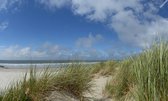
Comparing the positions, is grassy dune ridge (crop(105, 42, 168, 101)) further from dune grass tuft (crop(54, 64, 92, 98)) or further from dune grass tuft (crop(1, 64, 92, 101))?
dune grass tuft (crop(54, 64, 92, 98))

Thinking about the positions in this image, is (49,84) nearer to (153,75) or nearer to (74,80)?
(74,80)

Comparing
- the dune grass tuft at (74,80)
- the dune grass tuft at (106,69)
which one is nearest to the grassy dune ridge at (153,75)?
the dune grass tuft at (74,80)

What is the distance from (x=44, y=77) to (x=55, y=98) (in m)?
0.49

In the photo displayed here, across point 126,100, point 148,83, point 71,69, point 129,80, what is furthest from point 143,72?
point 71,69

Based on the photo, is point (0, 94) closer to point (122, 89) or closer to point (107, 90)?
point (122, 89)

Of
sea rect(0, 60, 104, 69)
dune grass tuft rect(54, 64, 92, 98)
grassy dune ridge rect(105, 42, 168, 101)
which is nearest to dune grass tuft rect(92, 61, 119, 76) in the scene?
sea rect(0, 60, 104, 69)

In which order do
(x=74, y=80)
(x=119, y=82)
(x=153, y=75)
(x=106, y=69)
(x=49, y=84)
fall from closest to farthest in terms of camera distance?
(x=153, y=75) < (x=49, y=84) < (x=74, y=80) < (x=119, y=82) < (x=106, y=69)

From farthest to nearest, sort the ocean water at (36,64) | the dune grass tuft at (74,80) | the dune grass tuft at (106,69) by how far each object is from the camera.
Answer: the dune grass tuft at (106,69), the ocean water at (36,64), the dune grass tuft at (74,80)

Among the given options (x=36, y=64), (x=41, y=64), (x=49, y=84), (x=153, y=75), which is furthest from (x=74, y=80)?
(x=41, y=64)

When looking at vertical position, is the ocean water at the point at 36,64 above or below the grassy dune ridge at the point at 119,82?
above

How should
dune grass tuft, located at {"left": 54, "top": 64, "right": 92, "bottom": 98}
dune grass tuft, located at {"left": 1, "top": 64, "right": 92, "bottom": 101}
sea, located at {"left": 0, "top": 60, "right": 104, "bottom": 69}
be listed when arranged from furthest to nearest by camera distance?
1. sea, located at {"left": 0, "top": 60, "right": 104, "bottom": 69}
2. dune grass tuft, located at {"left": 54, "top": 64, "right": 92, "bottom": 98}
3. dune grass tuft, located at {"left": 1, "top": 64, "right": 92, "bottom": 101}

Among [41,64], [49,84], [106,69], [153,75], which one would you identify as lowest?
[49,84]

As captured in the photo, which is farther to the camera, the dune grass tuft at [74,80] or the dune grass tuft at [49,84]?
the dune grass tuft at [74,80]

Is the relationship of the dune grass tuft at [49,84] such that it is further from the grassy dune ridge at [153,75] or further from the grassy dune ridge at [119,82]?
the grassy dune ridge at [153,75]
